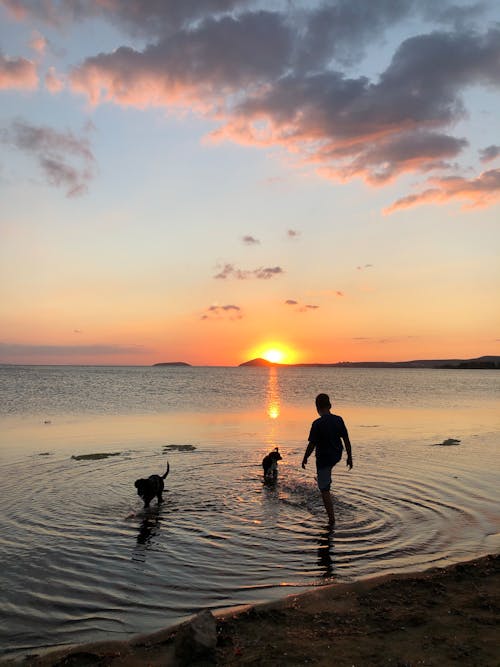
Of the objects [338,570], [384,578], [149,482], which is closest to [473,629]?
[384,578]

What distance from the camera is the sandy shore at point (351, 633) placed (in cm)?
498

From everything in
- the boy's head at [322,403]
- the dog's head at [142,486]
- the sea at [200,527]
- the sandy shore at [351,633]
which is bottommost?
the sea at [200,527]

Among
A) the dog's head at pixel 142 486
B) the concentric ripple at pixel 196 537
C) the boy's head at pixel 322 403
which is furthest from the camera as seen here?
the dog's head at pixel 142 486

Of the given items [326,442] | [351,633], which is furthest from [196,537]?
[351,633]

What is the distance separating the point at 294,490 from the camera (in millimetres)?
13273

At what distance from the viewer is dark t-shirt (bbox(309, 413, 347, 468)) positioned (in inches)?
412

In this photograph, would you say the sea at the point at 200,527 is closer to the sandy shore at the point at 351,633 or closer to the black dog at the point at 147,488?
the black dog at the point at 147,488

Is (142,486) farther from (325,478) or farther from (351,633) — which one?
(351,633)

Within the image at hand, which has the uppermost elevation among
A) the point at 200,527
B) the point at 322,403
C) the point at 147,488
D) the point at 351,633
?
the point at 322,403

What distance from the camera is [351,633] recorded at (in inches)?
217

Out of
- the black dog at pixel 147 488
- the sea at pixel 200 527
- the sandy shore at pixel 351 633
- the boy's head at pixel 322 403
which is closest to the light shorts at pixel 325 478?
the sea at pixel 200 527

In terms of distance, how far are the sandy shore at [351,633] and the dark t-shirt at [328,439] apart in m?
3.70

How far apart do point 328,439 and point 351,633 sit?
16.8 feet

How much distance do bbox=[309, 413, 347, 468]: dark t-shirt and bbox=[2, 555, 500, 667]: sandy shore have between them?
146 inches
